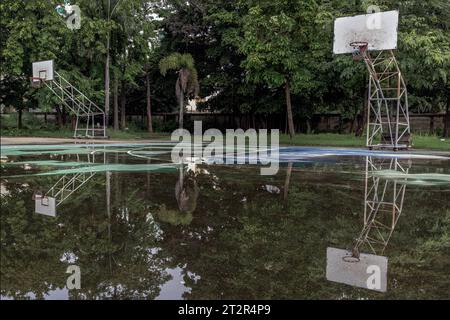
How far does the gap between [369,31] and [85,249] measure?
62.5ft

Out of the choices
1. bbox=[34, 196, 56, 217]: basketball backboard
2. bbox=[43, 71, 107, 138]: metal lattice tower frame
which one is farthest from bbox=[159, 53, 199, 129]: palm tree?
bbox=[34, 196, 56, 217]: basketball backboard

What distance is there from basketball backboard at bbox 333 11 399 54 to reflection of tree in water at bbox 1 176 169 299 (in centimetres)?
1637

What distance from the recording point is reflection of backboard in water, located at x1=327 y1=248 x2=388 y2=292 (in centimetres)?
458

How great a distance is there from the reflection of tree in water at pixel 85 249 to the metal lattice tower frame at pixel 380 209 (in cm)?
256

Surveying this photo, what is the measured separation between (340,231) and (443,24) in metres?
22.7

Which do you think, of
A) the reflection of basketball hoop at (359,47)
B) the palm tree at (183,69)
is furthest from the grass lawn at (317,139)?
the reflection of basketball hoop at (359,47)

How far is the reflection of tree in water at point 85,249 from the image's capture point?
4418 millimetres

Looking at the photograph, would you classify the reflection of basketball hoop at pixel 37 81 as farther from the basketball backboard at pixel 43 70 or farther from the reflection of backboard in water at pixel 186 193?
the reflection of backboard in water at pixel 186 193

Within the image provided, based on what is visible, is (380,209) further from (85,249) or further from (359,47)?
(359,47)

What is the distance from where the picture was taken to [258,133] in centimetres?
3731

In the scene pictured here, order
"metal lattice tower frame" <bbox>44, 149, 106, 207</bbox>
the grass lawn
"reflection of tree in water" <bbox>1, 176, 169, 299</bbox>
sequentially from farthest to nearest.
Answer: the grass lawn
"metal lattice tower frame" <bbox>44, 149, 106, 207</bbox>
"reflection of tree in water" <bbox>1, 176, 169, 299</bbox>

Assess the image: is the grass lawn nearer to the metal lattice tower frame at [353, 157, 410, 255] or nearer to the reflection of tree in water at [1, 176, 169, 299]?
the metal lattice tower frame at [353, 157, 410, 255]

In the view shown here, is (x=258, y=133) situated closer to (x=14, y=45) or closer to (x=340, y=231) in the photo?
(x=14, y=45)
